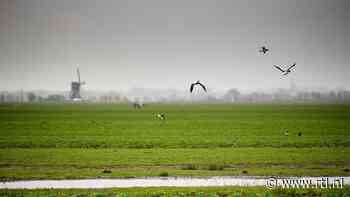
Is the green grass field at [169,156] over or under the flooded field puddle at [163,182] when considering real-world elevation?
over

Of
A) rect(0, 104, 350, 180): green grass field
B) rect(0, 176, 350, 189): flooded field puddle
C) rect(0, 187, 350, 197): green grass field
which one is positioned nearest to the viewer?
rect(0, 187, 350, 197): green grass field

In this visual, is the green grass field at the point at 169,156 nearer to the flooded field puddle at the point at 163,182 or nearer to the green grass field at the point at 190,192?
the flooded field puddle at the point at 163,182

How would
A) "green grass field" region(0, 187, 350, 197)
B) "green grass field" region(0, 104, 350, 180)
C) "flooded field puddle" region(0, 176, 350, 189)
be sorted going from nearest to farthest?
"green grass field" region(0, 187, 350, 197)
"flooded field puddle" region(0, 176, 350, 189)
"green grass field" region(0, 104, 350, 180)

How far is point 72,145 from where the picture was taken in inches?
1166

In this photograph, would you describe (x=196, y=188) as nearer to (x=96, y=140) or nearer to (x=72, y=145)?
(x=72, y=145)

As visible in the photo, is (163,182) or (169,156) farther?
(169,156)

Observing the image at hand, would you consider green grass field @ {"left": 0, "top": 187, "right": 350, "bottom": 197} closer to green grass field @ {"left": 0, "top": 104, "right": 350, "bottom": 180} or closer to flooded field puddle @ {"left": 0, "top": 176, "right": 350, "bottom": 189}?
flooded field puddle @ {"left": 0, "top": 176, "right": 350, "bottom": 189}

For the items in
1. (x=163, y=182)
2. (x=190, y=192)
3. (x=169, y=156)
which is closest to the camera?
(x=190, y=192)

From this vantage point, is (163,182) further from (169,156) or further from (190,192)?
(169,156)

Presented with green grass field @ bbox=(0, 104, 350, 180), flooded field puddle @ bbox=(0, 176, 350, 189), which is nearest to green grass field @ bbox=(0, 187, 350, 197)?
flooded field puddle @ bbox=(0, 176, 350, 189)

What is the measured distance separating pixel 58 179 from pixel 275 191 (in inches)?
281

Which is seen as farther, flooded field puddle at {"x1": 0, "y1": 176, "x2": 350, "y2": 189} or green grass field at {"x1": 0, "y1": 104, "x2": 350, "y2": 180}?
green grass field at {"x1": 0, "y1": 104, "x2": 350, "y2": 180}

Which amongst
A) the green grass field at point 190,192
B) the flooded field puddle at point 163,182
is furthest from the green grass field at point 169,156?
the green grass field at point 190,192

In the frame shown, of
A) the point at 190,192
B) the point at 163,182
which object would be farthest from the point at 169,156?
the point at 190,192
